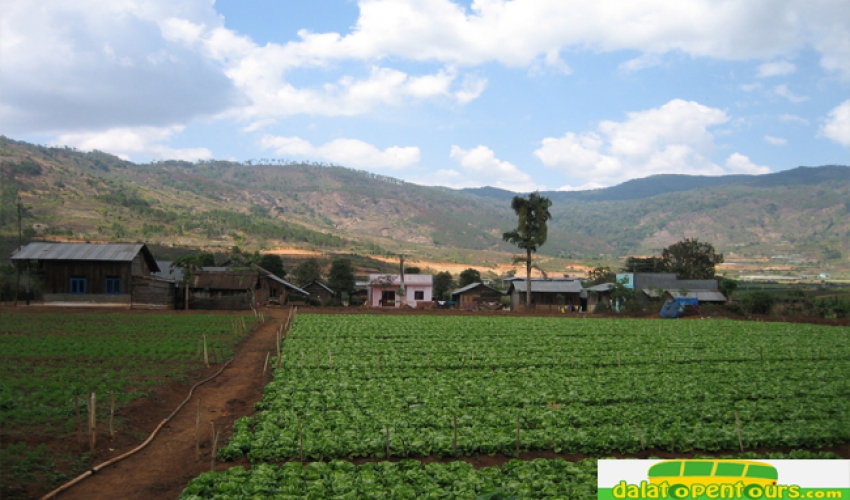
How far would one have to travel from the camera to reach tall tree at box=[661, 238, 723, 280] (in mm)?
73062

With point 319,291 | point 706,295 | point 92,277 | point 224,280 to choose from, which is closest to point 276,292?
point 319,291

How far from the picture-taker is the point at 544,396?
1525cm

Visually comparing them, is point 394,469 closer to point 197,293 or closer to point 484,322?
point 484,322

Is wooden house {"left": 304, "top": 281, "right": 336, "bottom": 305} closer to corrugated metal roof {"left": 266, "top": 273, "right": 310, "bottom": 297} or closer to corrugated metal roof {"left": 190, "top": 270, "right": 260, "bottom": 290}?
corrugated metal roof {"left": 266, "top": 273, "right": 310, "bottom": 297}

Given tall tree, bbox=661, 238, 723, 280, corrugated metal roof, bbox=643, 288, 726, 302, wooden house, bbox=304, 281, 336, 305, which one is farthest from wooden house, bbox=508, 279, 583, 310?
tall tree, bbox=661, 238, 723, 280

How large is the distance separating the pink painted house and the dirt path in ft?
128

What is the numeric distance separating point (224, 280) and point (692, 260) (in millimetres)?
55432

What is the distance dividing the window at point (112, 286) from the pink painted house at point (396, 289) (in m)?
22.8

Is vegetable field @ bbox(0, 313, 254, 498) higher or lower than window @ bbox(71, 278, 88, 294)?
lower

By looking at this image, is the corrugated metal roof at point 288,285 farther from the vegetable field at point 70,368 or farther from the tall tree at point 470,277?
the tall tree at point 470,277

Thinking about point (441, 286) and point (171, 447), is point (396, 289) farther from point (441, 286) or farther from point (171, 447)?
point (171, 447)

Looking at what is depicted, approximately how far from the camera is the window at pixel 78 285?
42.8 meters

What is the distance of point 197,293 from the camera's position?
47156mm

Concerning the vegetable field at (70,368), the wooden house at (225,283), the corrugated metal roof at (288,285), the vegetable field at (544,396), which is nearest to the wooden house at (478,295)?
the corrugated metal roof at (288,285)
